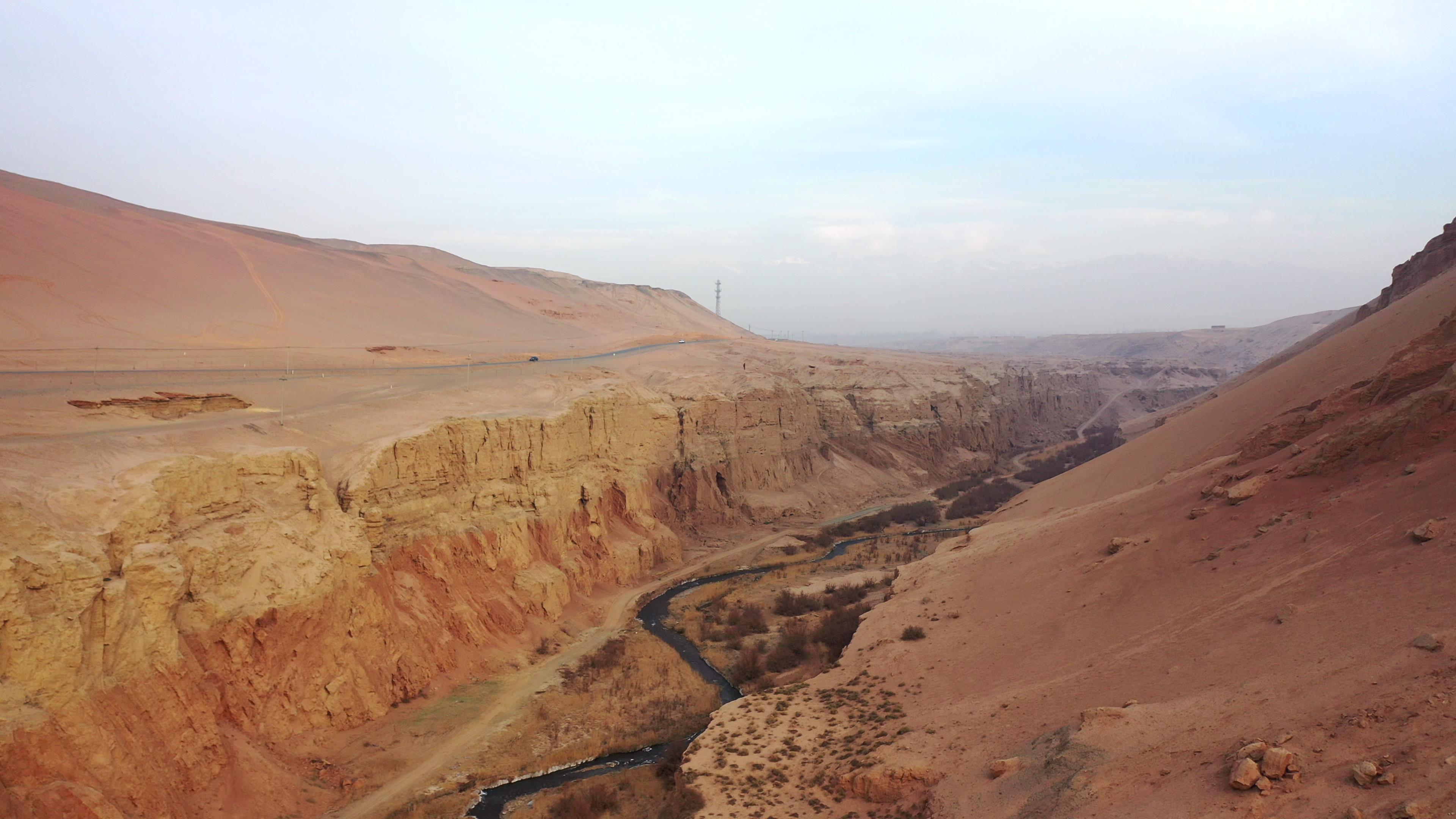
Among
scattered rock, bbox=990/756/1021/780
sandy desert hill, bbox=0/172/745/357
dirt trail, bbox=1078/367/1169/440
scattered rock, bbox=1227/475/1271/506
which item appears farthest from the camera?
dirt trail, bbox=1078/367/1169/440

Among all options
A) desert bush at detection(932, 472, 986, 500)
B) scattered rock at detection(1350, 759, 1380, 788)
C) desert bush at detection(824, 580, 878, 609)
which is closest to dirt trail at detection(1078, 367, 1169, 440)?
desert bush at detection(932, 472, 986, 500)

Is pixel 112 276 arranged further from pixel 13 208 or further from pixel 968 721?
pixel 968 721

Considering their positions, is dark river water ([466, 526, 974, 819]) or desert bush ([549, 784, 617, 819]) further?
dark river water ([466, 526, 974, 819])

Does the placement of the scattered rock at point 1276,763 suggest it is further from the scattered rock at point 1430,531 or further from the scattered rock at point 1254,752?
the scattered rock at point 1430,531

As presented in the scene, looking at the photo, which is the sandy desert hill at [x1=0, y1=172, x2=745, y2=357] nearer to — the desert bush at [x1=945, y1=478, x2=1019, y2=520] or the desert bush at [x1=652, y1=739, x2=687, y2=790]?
the desert bush at [x1=652, y1=739, x2=687, y2=790]

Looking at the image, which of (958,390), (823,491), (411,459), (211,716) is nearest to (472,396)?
(411,459)

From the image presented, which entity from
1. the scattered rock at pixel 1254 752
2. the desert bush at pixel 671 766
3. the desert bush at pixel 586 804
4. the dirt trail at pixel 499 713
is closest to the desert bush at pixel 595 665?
the dirt trail at pixel 499 713

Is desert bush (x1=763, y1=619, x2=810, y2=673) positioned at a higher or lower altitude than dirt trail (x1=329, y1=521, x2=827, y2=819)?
higher
